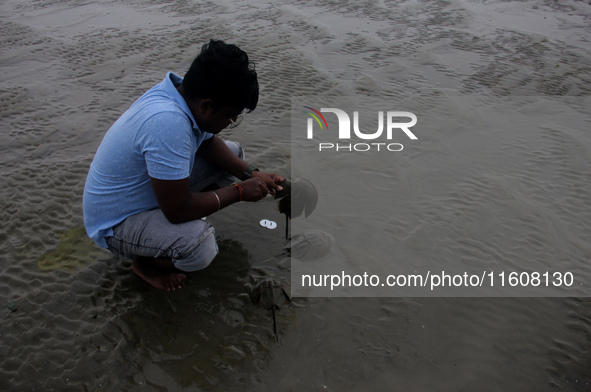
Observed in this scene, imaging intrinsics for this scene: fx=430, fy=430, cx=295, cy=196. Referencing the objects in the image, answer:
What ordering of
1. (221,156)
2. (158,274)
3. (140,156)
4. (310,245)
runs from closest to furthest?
1. (140,156)
2. (158,274)
3. (221,156)
4. (310,245)

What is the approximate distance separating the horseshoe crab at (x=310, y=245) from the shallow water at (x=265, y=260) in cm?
10

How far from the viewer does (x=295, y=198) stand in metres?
3.19

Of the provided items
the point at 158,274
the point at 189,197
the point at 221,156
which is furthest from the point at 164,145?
the point at 158,274

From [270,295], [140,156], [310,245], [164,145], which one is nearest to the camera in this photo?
[164,145]

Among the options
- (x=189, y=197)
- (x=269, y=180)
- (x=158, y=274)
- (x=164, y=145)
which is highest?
(x=164, y=145)

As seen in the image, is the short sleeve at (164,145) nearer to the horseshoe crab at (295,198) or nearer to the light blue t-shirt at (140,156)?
the light blue t-shirt at (140,156)

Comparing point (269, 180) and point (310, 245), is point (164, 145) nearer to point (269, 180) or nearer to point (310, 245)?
point (269, 180)

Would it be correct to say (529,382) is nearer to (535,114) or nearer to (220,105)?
(220,105)

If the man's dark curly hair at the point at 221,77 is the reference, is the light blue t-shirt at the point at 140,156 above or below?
below

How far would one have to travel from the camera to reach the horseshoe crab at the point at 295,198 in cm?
312

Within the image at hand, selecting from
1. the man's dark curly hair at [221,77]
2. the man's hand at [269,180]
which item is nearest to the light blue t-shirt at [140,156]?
the man's dark curly hair at [221,77]

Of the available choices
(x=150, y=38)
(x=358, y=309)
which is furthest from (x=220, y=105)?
(x=150, y=38)

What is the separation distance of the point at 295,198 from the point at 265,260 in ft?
1.66

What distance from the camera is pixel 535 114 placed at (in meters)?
4.95
